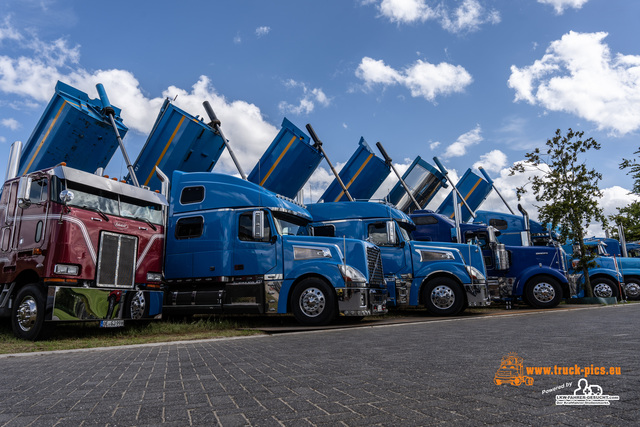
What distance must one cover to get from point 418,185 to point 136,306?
11.4 meters

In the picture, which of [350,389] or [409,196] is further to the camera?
[409,196]

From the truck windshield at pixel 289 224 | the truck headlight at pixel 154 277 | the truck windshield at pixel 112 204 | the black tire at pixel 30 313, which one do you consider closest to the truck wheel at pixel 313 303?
the truck windshield at pixel 289 224

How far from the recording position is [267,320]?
10188 mm

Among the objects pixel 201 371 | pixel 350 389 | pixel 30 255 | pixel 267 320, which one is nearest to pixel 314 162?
pixel 267 320

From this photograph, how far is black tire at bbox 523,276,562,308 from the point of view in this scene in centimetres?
1179

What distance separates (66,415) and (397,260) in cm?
878

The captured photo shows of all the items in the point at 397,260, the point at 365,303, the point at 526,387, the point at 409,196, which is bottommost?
the point at 526,387

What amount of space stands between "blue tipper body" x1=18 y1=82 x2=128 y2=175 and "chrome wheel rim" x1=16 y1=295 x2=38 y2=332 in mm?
3978

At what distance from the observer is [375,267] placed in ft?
31.4

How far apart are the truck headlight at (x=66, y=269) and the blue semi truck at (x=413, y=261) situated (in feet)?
16.7

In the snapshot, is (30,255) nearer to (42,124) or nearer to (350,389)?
(42,124)

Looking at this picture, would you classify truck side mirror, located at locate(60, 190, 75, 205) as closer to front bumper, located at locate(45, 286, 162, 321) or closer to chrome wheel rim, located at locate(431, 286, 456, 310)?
front bumper, located at locate(45, 286, 162, 321)

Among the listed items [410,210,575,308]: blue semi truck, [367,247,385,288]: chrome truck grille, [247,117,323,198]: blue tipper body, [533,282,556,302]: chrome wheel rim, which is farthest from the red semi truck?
[533,282,556,302]: chrome wheel rim

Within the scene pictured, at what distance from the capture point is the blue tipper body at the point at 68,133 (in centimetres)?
971
